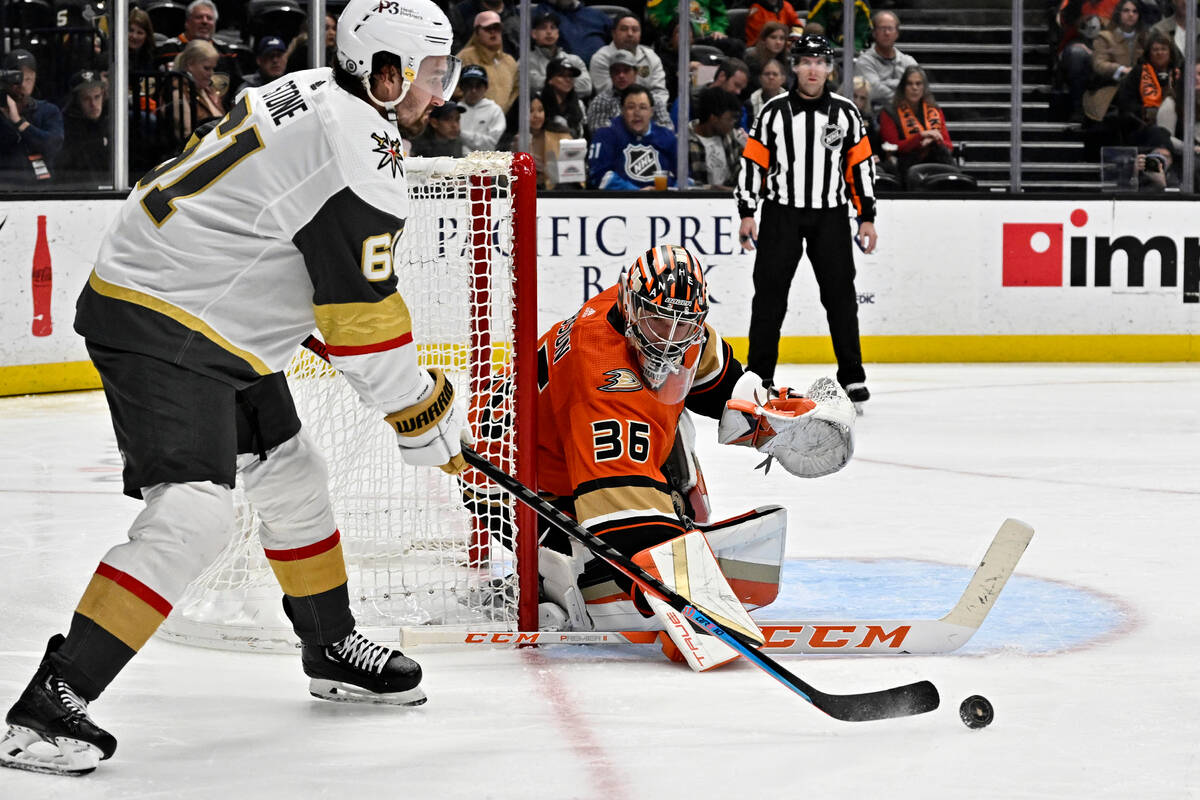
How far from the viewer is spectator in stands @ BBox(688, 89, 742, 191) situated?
784 cm

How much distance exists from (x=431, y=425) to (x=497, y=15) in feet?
19.0

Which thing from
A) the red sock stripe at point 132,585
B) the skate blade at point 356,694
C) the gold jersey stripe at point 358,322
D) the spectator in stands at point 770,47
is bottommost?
the skate blade at point 356,694

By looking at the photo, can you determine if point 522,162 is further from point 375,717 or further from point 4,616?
point 4,616

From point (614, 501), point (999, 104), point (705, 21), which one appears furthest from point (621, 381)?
point (999, 104)

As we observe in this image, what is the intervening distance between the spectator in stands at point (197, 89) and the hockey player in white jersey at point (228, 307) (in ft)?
16.6

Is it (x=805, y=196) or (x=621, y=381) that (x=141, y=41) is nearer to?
(x=805, y=196)

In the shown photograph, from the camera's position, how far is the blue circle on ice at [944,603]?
289 centimetres

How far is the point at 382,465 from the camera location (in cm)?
320

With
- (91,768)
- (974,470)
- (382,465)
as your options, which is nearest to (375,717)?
(91,768)

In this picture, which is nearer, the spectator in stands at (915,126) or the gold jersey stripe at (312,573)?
the gold jersey stripe at (312,573)

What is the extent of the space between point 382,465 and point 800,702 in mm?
1052

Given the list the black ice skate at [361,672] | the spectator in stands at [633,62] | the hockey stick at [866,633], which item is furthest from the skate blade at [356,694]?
the spectator in stands at [633,62]

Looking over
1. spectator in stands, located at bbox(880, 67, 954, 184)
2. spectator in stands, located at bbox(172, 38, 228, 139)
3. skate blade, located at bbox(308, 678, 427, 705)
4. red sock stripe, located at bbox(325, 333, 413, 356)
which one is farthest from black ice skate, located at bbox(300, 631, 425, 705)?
spectator in stands, located at bbox(880, 67, 954, 184)

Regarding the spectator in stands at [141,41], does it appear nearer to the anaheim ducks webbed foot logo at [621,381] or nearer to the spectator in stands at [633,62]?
the spectator in stands at [633,62]
